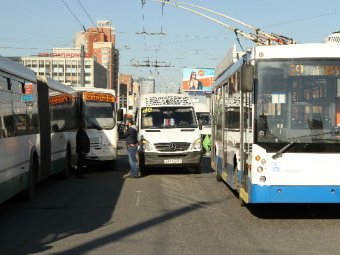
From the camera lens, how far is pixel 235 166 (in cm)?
1131

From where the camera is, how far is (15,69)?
11.0 m

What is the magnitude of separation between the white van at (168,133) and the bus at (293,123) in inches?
331

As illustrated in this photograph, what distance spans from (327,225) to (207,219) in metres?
1.97

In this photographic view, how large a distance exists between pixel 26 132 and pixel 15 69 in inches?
51.7

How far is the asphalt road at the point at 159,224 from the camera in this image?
7.41 m

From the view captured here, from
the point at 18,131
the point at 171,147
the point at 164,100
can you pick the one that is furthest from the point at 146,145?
the point at 18,131

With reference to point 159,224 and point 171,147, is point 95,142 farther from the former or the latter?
point 159,224

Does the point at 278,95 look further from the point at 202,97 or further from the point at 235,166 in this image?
the point at 202,97

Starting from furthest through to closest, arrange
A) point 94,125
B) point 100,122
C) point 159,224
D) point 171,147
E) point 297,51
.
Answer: point 100,122
point 94,125
point 171,147
point 297,51
point 159,224

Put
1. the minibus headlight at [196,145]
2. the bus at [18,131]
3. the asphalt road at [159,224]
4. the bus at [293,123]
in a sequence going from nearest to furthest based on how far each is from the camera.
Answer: the asphalt road at [159,224], the bus at [293,123], the bus at [18,131], the minibus headlight at [196,145]

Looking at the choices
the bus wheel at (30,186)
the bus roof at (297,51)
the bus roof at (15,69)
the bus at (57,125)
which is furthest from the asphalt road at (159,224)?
the bus roof at (297,51)

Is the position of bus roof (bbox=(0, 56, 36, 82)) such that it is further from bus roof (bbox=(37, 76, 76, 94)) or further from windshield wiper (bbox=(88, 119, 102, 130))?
windshield wiper (bbox=(88, 119, 102, 130))

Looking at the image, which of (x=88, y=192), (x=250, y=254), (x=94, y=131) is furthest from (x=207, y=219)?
(x=94, y=131)

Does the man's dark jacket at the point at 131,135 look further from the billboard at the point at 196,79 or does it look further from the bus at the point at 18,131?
the billboard at the point at 196,79
